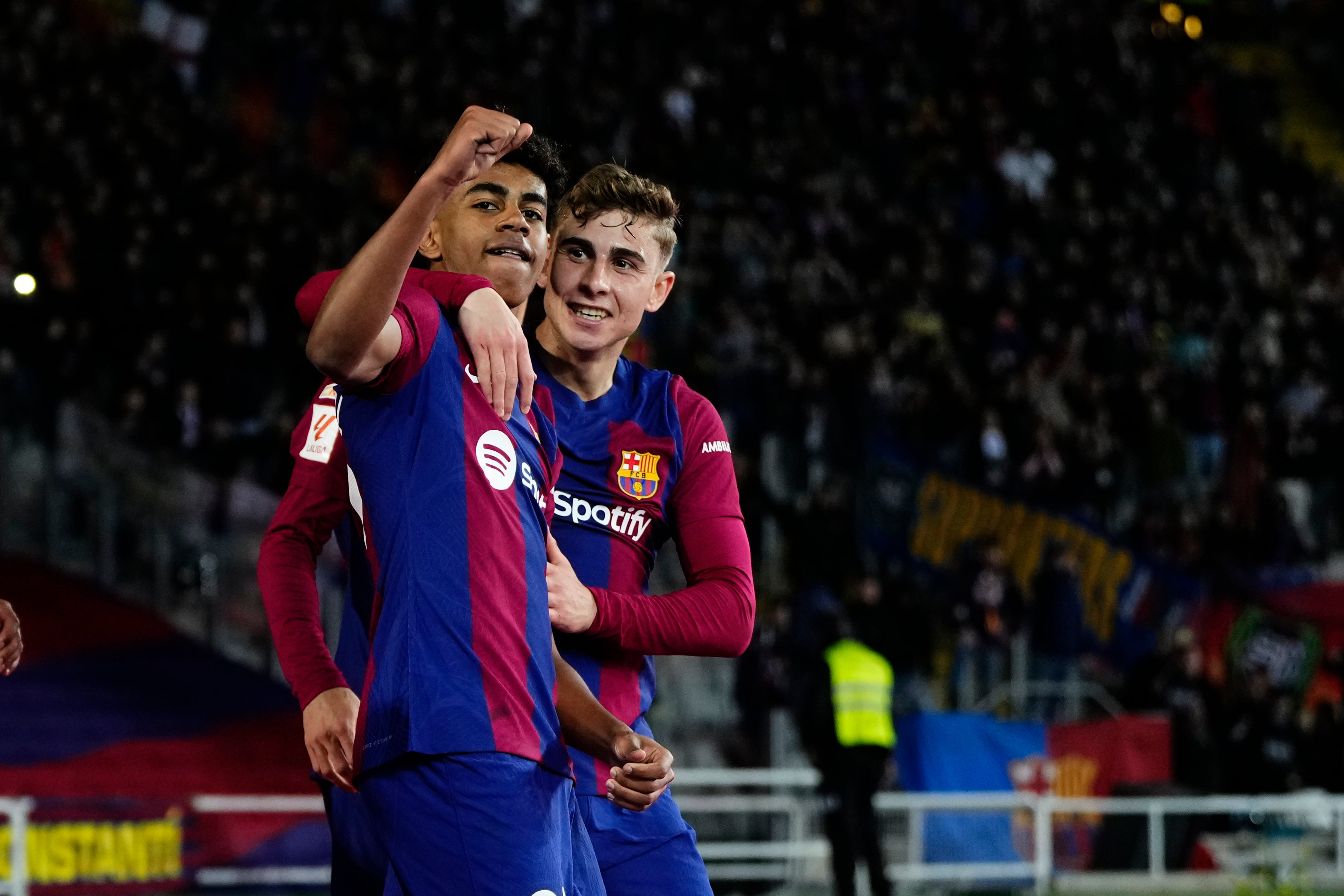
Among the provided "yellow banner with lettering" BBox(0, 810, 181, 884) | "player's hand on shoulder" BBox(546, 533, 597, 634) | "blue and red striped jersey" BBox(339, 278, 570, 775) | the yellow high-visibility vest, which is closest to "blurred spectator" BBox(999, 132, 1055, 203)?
the yellow high-visibility vest

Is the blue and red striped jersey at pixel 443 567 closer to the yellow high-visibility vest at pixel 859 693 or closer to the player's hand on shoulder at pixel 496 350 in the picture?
the player's hand on shoulder at pixel 496 350

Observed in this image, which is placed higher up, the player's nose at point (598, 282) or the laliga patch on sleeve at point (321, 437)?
the player's nose at point (598, 282)

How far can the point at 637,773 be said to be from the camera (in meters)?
3.38

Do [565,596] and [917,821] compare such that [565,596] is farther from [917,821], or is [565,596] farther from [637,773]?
[917,821]

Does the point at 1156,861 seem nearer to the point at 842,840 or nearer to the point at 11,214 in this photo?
the point at 842,840

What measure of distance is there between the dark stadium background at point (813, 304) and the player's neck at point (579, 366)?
23.2 feet

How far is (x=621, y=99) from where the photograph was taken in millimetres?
19625

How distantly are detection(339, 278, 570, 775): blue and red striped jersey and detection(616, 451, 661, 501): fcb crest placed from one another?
0.97 metres

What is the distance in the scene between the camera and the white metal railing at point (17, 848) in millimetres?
9461

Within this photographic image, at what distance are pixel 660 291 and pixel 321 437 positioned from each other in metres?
1.01

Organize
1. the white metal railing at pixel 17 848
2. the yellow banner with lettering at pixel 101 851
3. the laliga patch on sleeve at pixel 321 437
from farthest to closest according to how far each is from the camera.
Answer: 1. the yellow banner with lettering at pixel 101 851
2. the white metal railing at pixel 17 848
3. the laliga patch on sleeve at pixel 321 437

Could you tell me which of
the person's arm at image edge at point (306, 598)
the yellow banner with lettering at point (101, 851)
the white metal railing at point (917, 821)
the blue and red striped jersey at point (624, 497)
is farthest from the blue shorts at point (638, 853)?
the white metal railing at point (917, 821)

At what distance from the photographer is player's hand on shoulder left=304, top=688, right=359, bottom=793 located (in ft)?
10.8

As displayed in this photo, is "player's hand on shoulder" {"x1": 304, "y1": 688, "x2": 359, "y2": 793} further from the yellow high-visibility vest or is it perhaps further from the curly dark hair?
the yellow high-visibility vest
